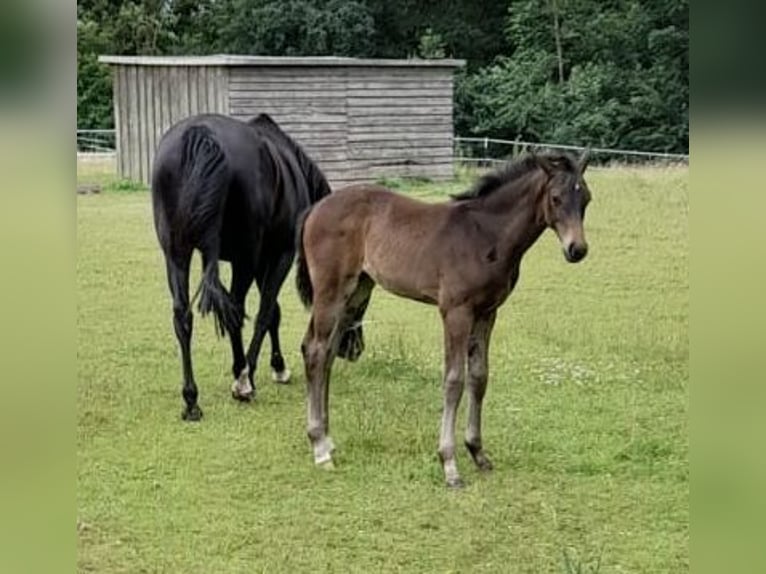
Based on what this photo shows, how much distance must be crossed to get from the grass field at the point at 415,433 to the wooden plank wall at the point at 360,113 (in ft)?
0.53

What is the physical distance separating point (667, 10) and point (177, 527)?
179 centimetres

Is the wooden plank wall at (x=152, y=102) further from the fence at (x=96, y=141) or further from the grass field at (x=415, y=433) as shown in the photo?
the grass field at (x=415, y=433)

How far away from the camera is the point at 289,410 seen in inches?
147

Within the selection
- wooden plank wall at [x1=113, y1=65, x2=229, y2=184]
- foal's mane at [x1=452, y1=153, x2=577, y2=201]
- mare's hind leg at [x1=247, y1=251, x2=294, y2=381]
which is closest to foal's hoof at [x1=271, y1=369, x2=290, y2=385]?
mare's hind leg at [x1=247, y1=251, x2=294, y2=381]

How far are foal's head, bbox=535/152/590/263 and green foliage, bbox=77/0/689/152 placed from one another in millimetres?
78

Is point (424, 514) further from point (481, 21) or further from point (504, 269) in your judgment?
point (481, 21)

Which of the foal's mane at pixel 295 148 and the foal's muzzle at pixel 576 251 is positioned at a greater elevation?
the foal's mane at pixel 295 148

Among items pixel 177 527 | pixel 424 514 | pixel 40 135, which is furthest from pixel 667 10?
pixel 177 527

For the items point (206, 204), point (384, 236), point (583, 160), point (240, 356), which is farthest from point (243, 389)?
point (583, 160)

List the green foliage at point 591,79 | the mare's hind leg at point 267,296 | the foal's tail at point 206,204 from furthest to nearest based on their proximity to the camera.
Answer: the mare's hind leg at point 267,296
the foal's tail at point 206,204
the green foliage at point 591,79

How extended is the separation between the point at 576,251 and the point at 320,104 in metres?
1.33

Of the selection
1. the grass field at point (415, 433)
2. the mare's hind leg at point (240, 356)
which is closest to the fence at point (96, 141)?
the grass field at point (415, 433)

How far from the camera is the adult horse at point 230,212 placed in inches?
134

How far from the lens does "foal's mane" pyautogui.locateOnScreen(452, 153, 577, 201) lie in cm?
261
